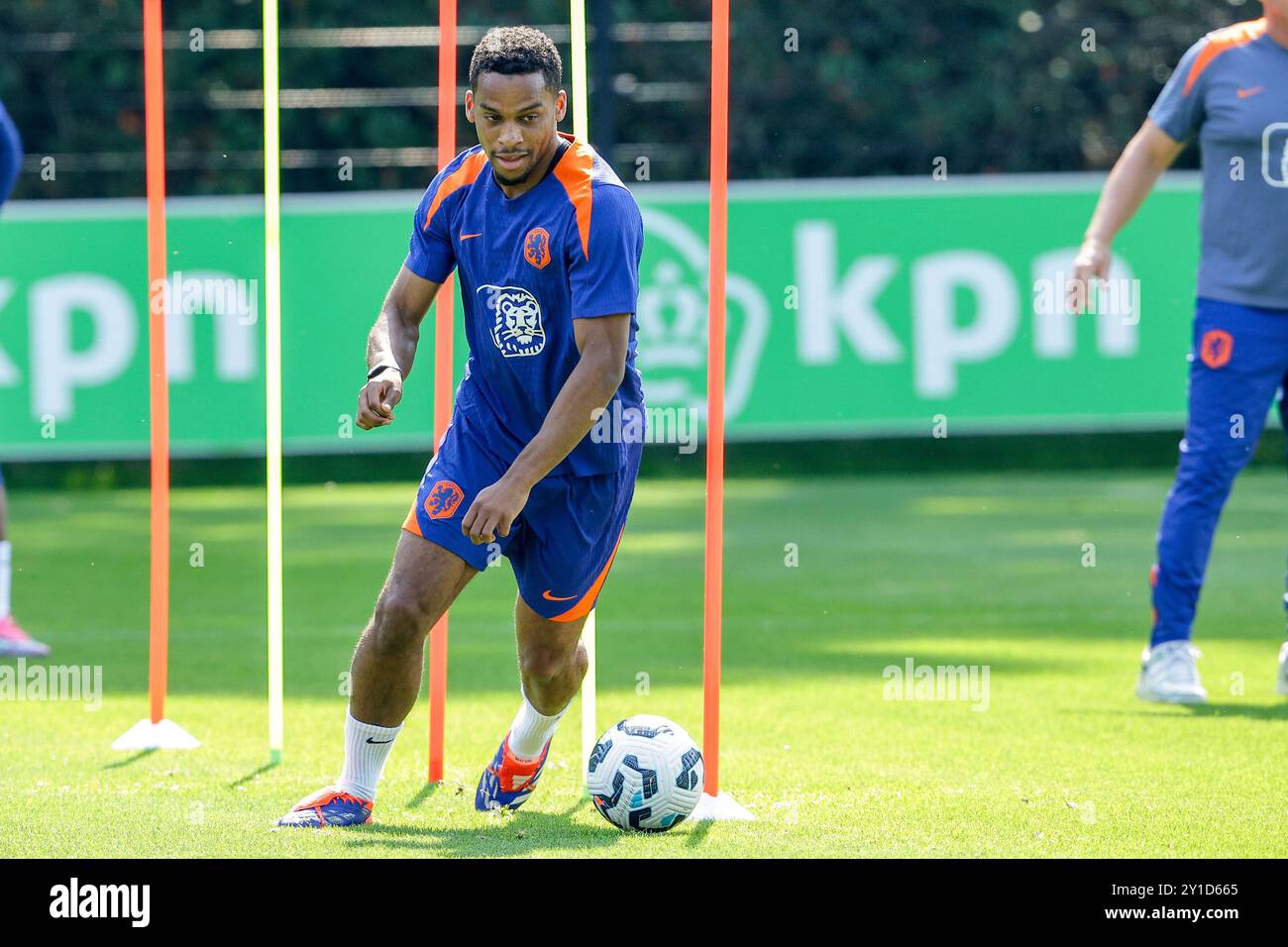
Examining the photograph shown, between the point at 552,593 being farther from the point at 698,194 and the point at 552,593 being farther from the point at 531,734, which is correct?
the point at 698,194

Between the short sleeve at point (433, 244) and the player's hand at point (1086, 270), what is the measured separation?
222cm

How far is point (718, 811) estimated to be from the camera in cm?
475

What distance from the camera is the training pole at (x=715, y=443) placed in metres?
4.73

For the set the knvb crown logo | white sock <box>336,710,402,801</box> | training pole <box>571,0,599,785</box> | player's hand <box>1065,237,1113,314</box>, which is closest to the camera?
white sock <box>336,710,402,801</box>

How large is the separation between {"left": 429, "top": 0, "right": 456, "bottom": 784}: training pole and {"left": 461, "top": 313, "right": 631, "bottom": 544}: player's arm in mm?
749

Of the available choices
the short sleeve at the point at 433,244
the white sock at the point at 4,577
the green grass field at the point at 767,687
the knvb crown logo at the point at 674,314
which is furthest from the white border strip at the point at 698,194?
the short sleeve at the point at 433,244

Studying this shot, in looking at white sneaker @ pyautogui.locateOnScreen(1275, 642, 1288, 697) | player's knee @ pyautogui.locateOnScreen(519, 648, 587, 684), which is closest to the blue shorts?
player's knee @ pyautogui.locateOnScreen(519, 648, 587, 684)

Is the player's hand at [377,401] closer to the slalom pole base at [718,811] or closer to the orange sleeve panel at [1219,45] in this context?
the slalom pole base at [718,811]

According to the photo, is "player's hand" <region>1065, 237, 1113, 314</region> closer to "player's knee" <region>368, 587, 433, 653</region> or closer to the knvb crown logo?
"player's knee" <region>368, 587, 433, 653</region>

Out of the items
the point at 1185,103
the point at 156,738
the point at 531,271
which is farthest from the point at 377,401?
the point at 1185,103

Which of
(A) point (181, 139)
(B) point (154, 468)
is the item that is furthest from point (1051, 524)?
(A) point (181, 139)

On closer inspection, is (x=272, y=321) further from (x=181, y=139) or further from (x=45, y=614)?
(x=181, y=139)

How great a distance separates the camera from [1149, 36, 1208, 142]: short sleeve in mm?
6250

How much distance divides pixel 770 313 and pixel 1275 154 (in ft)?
21.9
